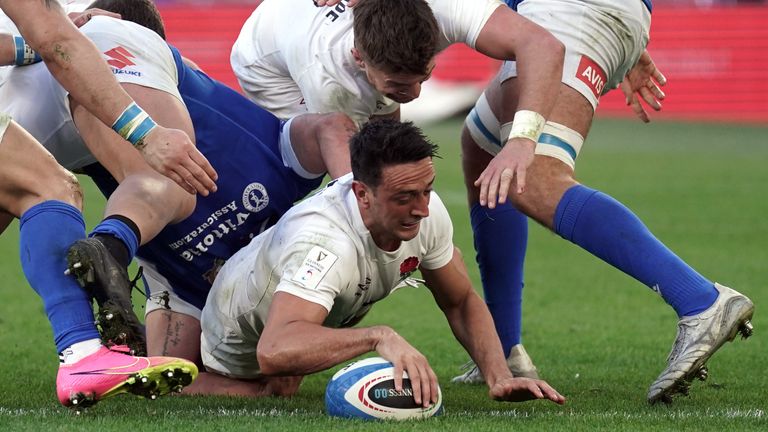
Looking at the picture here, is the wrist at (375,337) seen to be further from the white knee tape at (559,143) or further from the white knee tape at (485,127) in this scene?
the white knee tape at (485,127)

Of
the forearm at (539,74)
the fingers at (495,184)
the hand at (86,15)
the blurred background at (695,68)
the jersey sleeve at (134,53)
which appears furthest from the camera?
the blurred background at (695,68)

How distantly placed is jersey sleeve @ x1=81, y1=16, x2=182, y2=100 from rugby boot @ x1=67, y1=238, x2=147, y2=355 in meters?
1.19

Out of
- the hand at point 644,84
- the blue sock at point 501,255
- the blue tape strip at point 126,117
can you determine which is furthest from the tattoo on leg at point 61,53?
the hand at point 644,84

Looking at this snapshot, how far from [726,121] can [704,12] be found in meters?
1.98

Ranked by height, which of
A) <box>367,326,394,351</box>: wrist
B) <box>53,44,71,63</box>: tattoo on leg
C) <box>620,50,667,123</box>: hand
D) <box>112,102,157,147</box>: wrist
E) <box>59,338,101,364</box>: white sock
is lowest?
<box>620,50,667,123</box>: hand

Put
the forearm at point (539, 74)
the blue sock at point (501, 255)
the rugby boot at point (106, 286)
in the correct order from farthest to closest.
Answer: the blue sock at point (501, 255), the forearm at point (539, 74), the rugby boot at point (106, 286)

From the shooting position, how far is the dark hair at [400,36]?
16.3 feet

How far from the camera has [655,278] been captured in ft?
15.7

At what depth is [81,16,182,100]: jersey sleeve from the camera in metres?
5.34

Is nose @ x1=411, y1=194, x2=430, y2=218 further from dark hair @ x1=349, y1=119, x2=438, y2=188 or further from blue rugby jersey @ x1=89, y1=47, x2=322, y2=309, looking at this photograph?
blue rugby jersey @ x1=89, y1=47, x2=322, y2=309

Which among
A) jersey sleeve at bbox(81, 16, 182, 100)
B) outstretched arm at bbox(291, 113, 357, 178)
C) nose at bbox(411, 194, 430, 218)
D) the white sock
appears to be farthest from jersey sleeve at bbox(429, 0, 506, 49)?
the white sock

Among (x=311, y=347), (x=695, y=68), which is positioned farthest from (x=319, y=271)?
(x=695, y=68)

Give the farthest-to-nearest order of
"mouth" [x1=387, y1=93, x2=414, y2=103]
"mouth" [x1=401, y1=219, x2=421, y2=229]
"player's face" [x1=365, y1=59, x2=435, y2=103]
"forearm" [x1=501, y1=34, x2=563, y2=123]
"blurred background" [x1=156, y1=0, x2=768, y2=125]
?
"blurred background" [x1=156, y1=0, x2=768, y2=125] → "mouth" [x1=387, y1=93, x2=414, y2=103] → "player's face" [x1=365, y1=59, x2=435, y2=103] → "forearm" [x1=501, y1=34, x2=563, y2=123] → "mouth" [x1=401, y1=219, x2=421, y2=229]

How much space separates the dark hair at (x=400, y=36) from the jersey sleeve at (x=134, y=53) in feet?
3.01
